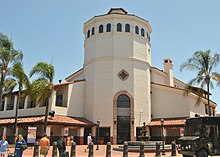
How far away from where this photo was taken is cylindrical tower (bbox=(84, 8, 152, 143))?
3200 cm

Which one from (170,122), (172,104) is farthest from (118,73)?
(170,122)

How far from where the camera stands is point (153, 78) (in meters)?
38.4

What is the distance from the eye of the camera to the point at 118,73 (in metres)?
33.2

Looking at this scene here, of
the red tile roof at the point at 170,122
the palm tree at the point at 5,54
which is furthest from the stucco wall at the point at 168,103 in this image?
the palm tree at the point at 5,54

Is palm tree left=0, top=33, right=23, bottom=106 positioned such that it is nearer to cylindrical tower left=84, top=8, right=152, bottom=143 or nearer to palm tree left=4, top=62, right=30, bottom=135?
palm tree left=4, top=62, right=30, bottom=135

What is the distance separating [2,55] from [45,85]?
205 inches

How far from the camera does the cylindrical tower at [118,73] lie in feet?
105

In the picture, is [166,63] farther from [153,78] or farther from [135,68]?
[135,68]

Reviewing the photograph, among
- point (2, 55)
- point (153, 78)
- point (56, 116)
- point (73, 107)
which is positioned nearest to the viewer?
point (2, 55)

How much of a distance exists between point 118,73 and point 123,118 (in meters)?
6.30

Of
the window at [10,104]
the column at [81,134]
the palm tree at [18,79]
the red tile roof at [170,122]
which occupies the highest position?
the palm tree at [18,79]

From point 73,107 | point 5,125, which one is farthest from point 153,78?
point 5,125

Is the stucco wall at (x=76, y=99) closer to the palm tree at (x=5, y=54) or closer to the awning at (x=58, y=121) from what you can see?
the awning at (x=58, y=121)

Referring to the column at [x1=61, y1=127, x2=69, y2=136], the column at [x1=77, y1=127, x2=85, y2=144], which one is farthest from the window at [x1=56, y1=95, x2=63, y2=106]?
the column at [x1=61, y1=127, x2=69, y2=136]
